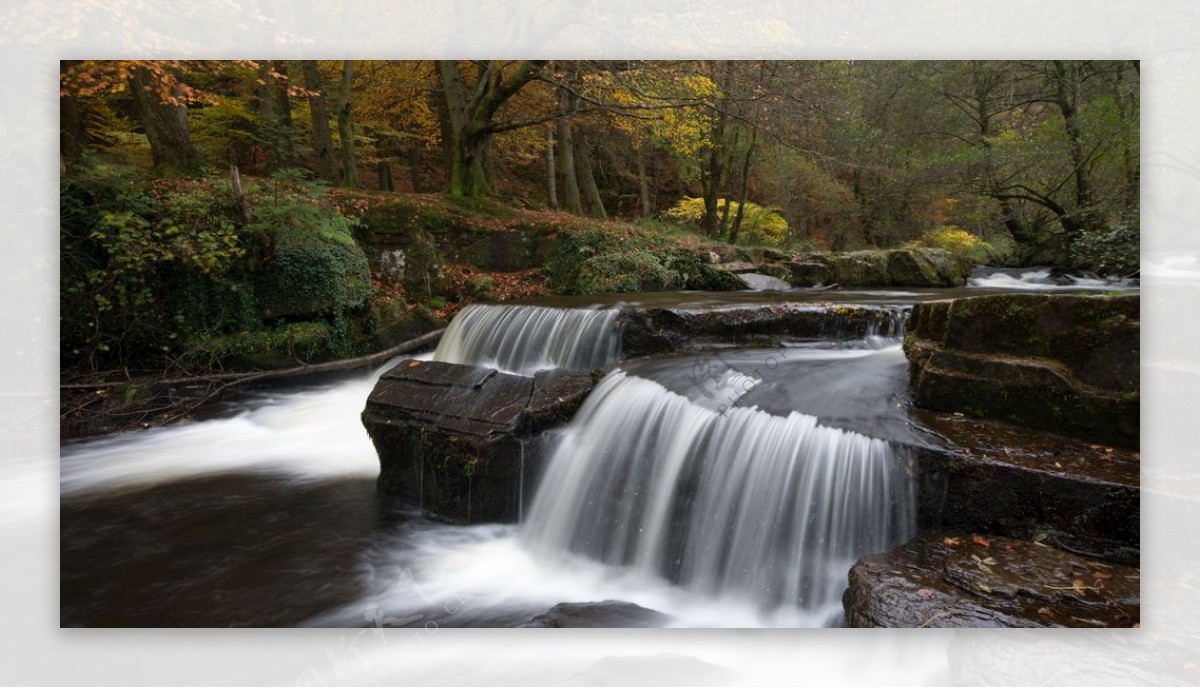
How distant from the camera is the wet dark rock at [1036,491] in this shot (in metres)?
2.17

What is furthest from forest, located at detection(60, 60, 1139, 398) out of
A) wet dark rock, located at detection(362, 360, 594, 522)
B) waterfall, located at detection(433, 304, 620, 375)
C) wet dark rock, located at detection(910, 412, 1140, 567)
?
wet dark rock, located at detection(362, 360, 594, 522)

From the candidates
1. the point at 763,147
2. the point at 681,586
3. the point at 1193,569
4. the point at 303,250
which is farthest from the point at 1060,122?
the point at 763,147

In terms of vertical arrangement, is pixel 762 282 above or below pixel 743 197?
below

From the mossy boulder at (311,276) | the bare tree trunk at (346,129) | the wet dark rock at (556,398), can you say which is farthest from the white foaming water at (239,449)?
the bare tree trunk at (346,129)

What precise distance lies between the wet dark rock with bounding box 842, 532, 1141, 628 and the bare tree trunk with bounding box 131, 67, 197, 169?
288 inches

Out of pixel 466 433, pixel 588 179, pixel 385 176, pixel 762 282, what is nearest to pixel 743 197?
pixel 588 179

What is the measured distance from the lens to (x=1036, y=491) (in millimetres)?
2240

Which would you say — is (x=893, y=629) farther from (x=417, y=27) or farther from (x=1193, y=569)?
(x=417, y=27)

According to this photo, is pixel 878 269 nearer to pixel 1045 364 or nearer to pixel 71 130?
pixel 1045 364

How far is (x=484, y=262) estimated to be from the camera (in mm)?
7957

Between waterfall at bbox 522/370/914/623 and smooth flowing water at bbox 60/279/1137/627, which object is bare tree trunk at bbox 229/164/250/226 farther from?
waterfall at bbox 522/370/914/623

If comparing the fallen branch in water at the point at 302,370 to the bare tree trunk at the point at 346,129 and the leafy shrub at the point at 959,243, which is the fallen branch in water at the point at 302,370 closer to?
the bare tree trunk at the point at 346,129

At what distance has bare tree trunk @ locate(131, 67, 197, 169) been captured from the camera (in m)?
6.03

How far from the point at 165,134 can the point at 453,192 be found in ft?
11.1
